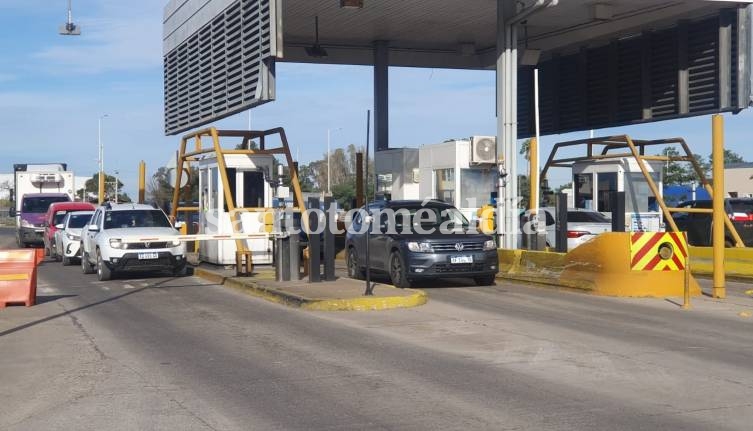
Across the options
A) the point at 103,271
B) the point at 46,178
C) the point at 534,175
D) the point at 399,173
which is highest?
the point at 46,178

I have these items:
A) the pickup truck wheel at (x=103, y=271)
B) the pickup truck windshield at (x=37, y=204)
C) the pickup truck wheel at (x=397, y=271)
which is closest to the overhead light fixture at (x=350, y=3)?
the pickup truck wheel at (x=397, y=271)

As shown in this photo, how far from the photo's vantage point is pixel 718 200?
15.3 m

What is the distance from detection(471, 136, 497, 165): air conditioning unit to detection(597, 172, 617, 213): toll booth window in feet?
13.7

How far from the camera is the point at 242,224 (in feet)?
68.8

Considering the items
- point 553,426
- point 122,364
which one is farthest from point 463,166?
point 553,426

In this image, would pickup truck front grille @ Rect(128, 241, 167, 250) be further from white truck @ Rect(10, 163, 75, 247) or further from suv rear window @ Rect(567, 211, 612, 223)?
white truck @ Rect(10, 163, 75, 247)

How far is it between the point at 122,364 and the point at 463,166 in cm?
1516

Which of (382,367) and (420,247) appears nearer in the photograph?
(382,367)

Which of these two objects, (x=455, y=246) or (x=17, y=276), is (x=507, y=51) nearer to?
(x=455, y=246)

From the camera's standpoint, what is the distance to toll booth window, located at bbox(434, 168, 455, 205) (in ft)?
78.7

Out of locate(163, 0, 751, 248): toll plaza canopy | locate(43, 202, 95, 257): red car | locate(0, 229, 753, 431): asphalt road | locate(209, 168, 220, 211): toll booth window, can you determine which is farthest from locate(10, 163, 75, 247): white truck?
locate(0, 229, 753, 431): asphalt road

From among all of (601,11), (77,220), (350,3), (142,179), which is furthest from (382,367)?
(142,179)

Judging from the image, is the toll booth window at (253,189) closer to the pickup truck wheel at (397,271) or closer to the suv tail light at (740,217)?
the pickup truck wheel at (397,271)

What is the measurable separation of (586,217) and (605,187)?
2.45 m
